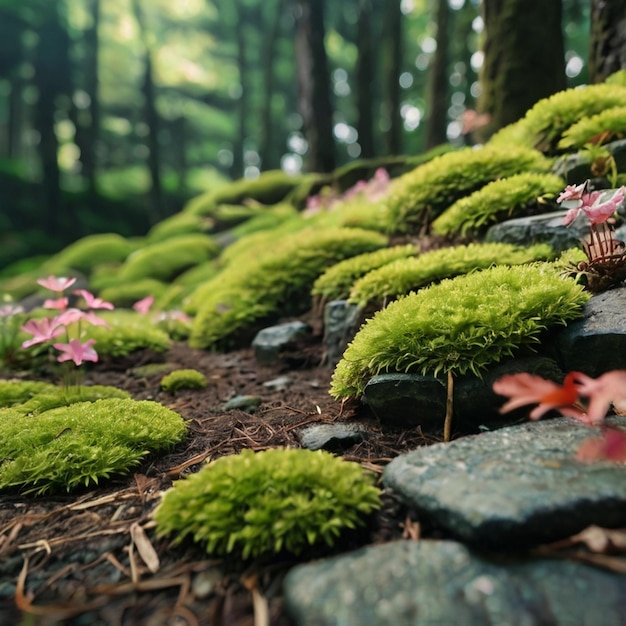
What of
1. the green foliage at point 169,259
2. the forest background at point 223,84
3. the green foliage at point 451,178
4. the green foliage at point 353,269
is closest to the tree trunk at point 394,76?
the forest background at point 223,84

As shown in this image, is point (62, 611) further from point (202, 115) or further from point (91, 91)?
point (202, 115)

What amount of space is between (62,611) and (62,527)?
0.48m

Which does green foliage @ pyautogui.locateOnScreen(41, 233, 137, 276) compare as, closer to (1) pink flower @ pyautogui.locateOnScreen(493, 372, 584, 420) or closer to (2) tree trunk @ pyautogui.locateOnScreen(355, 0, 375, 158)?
(2) tree trunk @ pyautogui.locateOnScreen(355, 0, 375, 158)

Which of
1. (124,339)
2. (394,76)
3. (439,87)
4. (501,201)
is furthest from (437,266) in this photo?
(394,76)

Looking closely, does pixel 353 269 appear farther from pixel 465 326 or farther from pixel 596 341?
pixel 596 341

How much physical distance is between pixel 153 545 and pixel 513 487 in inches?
44.3

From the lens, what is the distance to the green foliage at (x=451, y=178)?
388cm

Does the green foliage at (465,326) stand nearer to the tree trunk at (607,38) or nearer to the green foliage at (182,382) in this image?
the green foliage at (182,382)

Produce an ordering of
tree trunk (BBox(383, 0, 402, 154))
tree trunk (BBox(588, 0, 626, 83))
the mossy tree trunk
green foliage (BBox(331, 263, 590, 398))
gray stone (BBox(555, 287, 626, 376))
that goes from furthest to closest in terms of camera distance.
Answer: tree trunk (BBox(383, 0, 402, 154))
the mossy tree trunk
tree trunk (BBox(588, 0, 626, 83))
green foliage (BBox(331, 263, 590, 398))
gray stone (BBox(555, 287, 626, 376))

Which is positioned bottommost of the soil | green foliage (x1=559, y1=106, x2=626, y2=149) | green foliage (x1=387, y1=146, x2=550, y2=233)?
the soil

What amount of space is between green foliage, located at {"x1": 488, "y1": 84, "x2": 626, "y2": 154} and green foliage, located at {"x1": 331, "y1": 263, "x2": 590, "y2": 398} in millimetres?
2267

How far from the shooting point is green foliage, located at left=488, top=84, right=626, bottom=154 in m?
3.81

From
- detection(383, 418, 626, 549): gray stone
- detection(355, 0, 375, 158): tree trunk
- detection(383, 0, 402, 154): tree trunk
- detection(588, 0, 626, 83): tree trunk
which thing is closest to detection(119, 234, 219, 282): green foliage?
detection(355, 0, 375, 158): tree trunk

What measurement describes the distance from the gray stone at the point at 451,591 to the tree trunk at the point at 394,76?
12227 mm
